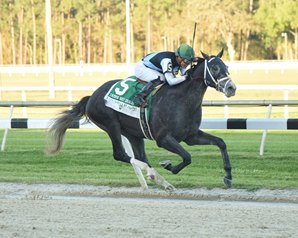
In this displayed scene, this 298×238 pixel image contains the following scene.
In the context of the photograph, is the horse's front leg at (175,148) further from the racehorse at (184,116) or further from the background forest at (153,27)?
the background forest at (153,27)

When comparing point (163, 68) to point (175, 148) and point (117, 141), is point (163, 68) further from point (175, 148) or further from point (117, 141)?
point (117, 141)

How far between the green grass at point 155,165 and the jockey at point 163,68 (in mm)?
1186


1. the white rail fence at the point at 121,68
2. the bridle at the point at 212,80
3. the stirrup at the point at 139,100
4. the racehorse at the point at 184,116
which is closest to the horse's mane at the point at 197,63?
the racehorse at the point at 184,116

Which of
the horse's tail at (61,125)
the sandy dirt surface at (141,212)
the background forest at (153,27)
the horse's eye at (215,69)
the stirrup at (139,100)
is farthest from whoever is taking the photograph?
the background forest at (153,27)

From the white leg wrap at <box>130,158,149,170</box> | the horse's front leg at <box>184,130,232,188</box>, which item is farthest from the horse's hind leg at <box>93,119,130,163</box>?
the horse's front leg at <box>184,130,232,188</box>

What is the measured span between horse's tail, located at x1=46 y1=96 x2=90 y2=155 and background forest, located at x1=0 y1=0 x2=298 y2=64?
221 feet

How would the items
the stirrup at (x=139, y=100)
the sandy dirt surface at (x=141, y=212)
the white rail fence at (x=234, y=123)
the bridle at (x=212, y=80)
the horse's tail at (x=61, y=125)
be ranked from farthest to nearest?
1. the white rail fence at (x=234, y=123)
2. the horse's tail at (x=61, y=125)
3. the stirrup at (x=139, y=100)
4. the bridle at (x=212, y=80)
5. the sandy dirt surface at (x=141, y=212)

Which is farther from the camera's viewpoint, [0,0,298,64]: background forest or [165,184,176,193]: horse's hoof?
[0,0,298,64]: background forest

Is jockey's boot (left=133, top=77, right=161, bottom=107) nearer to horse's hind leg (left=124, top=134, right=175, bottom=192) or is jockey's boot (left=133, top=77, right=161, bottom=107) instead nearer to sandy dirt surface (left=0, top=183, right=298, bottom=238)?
horse's hind leg (left=124, top=134, right=175, bottom=192)

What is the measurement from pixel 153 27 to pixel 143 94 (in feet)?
315

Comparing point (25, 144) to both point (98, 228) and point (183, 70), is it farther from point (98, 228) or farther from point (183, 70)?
point (98, 228)

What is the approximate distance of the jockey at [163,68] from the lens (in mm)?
9570

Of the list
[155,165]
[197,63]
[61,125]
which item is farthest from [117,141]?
[155,165]

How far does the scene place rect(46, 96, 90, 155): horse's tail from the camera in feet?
35.0
